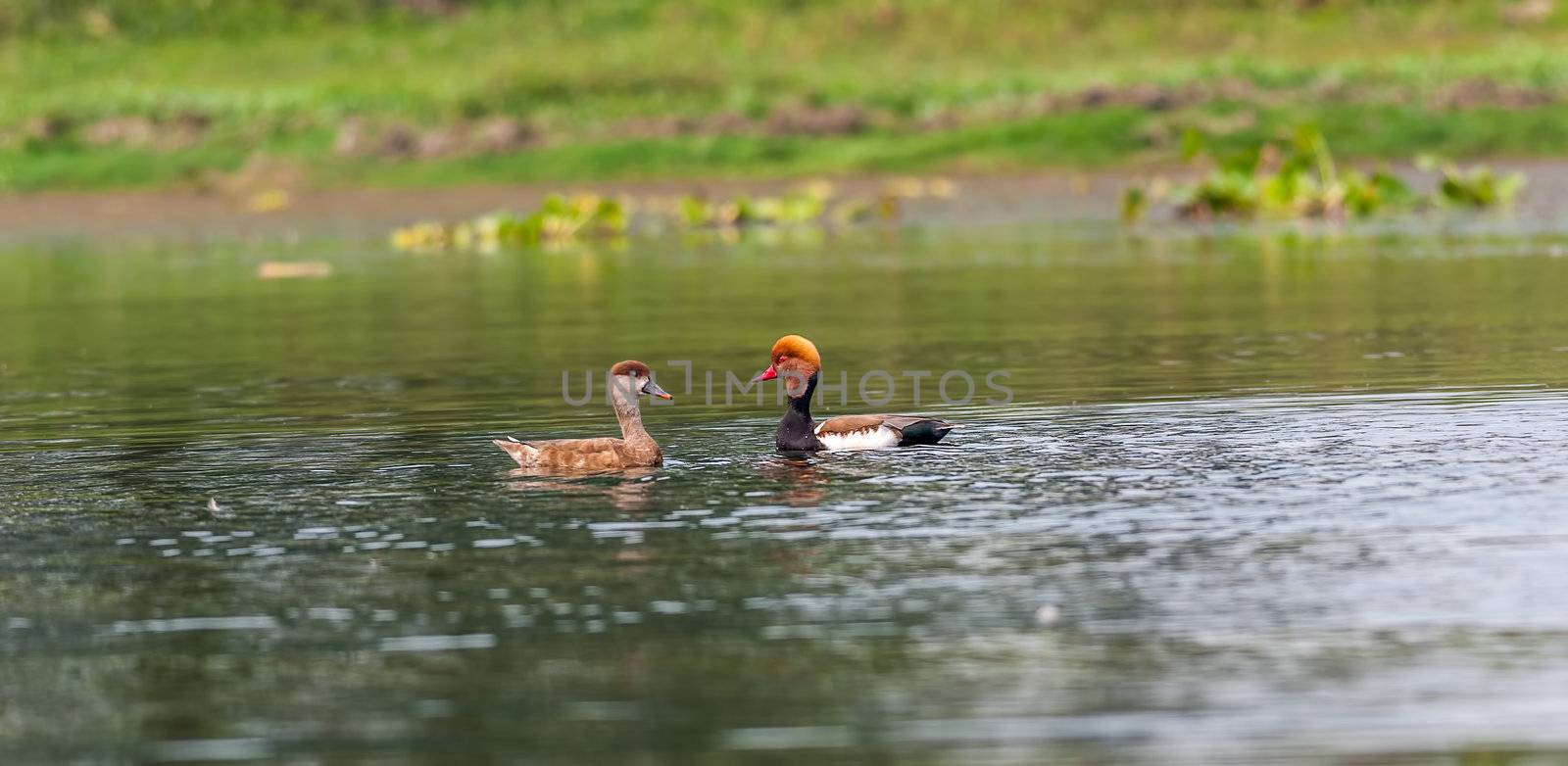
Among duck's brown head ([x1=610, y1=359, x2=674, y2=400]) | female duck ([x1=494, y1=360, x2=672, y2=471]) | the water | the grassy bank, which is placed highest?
the grassy bank

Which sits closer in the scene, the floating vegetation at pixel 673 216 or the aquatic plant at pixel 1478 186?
the aquatic plant at pixel 1478 186

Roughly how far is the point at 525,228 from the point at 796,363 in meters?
24.3

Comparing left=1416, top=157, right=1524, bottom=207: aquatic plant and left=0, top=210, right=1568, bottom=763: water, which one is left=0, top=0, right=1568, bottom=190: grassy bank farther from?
Result: left=0, top=210, right=1568, bottom=763: water

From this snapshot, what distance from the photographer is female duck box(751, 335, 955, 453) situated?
14055mm

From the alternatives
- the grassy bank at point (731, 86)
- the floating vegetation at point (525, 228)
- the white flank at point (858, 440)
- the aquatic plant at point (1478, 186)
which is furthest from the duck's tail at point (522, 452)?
the grassy bank at point (731, 86)

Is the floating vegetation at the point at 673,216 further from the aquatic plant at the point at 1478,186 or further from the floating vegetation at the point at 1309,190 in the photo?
the aquatic plant at the point at 1478,186

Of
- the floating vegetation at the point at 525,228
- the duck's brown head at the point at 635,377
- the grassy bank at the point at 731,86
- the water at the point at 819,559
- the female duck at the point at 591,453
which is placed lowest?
the water at the point at 819,559

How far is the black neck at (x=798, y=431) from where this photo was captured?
46.2 ft

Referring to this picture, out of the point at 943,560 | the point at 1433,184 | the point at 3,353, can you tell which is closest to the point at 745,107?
the point at 1433,184

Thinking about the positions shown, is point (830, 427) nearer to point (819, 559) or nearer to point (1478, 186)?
point (819, 559)

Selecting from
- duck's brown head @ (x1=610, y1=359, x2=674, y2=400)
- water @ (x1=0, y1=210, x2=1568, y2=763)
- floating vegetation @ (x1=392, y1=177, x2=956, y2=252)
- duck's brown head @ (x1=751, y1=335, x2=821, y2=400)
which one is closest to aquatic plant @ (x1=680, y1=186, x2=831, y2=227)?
floating vegetation @ (x1=392, y1=177, x2=956, y2=252)

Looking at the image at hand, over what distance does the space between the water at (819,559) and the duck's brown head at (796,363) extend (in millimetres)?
571

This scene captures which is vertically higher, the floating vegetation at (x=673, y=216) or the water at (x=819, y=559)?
the floating vegetation at (x=673, y=216)

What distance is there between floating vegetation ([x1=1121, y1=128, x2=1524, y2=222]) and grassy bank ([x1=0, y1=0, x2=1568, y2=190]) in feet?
17.7
